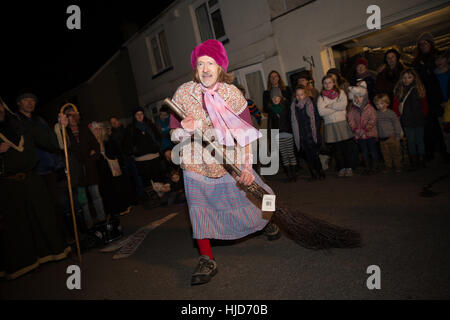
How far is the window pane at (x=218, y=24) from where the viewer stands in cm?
1063

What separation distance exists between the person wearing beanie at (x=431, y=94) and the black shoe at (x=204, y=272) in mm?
4965

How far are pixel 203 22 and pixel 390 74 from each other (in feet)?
25.3

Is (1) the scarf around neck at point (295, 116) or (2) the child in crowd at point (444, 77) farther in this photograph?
(1) the scarf around neck at point (295, 116)

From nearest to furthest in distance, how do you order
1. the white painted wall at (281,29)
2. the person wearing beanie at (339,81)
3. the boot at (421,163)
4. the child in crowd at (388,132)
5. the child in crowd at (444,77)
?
the child in crowd at (444,77) → the boot at (421,163) → the child in crowd at (388,132) → the person wearing beanie at (339,81) → the white painted wall at (281,29)

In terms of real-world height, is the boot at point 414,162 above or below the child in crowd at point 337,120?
below

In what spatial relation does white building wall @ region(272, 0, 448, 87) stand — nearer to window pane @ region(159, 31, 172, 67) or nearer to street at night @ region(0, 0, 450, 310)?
street at night @ region(0, 0, 450, 310)

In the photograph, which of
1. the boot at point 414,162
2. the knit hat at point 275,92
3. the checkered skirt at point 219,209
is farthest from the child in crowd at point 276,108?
the checkered skirt at point 219,209

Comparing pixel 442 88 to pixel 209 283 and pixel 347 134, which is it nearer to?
pixel 347 134

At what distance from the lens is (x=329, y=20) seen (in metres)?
7.61

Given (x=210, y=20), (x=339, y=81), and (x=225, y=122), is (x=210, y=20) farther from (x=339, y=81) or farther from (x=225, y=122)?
(x=225, y=122)

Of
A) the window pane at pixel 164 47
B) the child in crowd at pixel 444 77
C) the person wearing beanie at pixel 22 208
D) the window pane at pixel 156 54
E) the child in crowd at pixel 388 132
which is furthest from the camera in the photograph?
the window pane at pixel 156 54

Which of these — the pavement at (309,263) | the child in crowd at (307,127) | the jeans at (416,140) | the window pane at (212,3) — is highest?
the window pane at (212,3)

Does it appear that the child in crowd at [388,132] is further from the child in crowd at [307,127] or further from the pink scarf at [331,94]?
the child in crowd at [307,127]

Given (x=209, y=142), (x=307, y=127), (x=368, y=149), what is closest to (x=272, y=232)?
(x=209, y=142)
